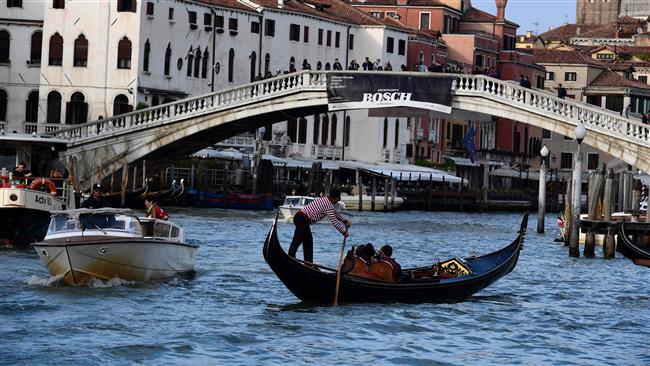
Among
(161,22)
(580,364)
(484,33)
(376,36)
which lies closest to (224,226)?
(161,22)

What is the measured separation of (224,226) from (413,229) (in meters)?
4.83

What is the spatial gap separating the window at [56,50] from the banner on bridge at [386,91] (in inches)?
426

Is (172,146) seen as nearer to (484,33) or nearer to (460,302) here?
(460,302)

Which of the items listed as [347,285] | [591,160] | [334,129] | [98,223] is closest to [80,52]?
[334,129]

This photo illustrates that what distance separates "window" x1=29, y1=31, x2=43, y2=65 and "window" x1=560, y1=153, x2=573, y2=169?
103ft

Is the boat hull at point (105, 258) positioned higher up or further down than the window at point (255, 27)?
further down

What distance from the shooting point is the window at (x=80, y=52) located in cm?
4825

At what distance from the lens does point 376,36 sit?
59.3 m

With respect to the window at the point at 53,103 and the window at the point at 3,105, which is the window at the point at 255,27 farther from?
the window at the point at 3,105

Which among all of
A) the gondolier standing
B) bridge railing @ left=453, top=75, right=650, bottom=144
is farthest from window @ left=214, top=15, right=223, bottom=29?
the gondolier standing

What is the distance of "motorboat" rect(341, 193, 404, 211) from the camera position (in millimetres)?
50750

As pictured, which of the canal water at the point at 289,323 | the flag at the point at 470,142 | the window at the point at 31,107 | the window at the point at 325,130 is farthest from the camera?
the flag at the point at 470,142

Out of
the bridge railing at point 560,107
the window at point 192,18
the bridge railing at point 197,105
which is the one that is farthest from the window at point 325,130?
the bridge railing at point 560,107

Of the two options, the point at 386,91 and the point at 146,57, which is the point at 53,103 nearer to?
the point at 146,57
